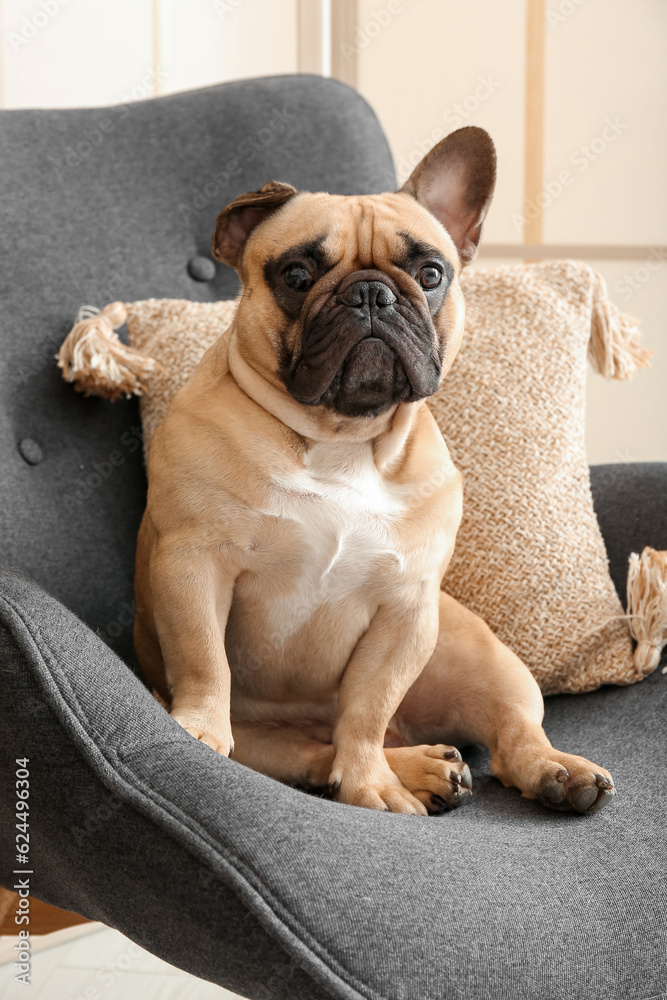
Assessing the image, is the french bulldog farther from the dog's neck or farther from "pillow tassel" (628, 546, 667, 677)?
"pillow tassel" (628, 546, 667, 677)

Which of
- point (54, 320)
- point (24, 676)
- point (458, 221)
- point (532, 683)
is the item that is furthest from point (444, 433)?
point (24, 676)

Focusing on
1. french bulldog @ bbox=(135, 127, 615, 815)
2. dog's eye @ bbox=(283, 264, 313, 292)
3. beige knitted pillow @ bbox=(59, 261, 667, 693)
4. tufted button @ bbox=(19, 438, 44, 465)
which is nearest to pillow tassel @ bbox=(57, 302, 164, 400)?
beige knitted pillow @ bbox=(59, 261, 667, 693)

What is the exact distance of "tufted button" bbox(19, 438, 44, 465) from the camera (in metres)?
1.48

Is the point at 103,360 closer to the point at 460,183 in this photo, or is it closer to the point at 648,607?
the point at 460,183

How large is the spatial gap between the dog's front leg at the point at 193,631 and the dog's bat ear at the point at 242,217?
40 centimetres

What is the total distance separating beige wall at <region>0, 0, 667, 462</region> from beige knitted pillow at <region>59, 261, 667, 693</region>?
1477 millimetres

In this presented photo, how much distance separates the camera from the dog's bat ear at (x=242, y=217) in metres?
1.18

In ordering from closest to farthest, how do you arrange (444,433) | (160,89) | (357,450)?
(357,450) < (444,433) < (160,89)

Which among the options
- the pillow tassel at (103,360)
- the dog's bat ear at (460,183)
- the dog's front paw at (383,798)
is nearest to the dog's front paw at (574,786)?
the dog's front paw at (383,798)

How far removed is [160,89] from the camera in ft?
8.48

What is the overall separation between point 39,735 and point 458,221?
88 cm

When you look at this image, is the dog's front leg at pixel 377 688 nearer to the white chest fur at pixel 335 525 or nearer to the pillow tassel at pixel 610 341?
the white chest fur at pixel 335 525

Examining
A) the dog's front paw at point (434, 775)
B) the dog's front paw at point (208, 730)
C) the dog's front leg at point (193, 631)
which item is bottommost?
the dog's front paw at point (434, 775)

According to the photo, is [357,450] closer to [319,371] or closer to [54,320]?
[319,371]
